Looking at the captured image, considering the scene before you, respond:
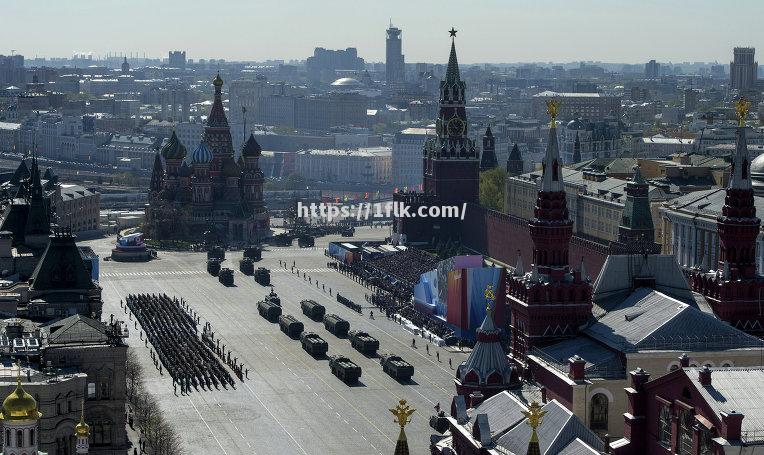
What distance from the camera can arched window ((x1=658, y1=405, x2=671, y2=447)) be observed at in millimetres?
73500

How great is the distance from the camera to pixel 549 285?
95750mm

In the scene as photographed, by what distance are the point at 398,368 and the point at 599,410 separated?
135 ft

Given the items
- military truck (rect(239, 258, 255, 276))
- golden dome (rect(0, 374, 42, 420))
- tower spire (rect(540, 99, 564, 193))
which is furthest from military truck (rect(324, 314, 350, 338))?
golden dome (rect(0, 374, 42, 420))

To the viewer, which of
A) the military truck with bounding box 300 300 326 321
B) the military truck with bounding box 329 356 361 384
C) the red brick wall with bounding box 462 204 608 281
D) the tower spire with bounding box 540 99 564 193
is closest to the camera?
the tower spire with bounding box 540 99 564 193

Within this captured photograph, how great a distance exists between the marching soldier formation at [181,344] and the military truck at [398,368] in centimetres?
988

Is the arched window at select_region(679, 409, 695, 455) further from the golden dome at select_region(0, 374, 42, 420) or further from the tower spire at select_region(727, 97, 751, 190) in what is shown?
the tower spire at select_region(727, 97, 751, 190)

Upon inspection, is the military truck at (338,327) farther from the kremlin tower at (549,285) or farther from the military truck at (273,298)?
the kremlin tower at (549,285)

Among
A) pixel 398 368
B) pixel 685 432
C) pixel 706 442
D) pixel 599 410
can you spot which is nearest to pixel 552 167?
pixel 599 410

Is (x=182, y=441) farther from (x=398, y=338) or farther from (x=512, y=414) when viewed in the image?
(x=398, y=338)

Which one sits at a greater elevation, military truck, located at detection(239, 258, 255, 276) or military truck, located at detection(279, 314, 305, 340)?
military truck, located at detection(279, 314, 305, 340)

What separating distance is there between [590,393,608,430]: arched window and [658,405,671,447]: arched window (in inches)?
460

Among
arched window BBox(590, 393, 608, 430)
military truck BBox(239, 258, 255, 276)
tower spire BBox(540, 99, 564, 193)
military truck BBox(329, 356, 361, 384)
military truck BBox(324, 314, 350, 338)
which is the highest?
tower spire BBox(540, 99, 564, 193)

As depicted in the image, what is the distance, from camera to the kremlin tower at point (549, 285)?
9538 centimetres

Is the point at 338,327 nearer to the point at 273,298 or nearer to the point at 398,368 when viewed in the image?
the point at 273,298
